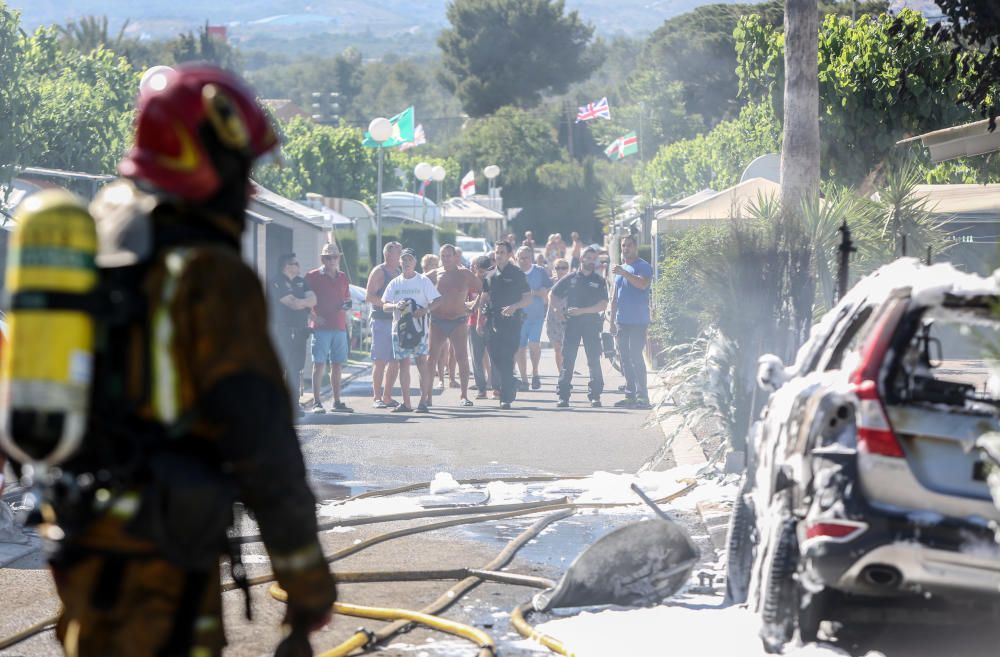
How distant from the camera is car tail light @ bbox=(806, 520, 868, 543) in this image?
561 cm

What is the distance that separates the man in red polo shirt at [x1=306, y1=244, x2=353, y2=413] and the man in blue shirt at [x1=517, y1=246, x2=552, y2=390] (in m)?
3.82

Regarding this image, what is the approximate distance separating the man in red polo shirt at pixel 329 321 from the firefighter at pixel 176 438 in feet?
47.2

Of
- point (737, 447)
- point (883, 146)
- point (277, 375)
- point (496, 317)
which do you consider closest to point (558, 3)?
point (883, 146)

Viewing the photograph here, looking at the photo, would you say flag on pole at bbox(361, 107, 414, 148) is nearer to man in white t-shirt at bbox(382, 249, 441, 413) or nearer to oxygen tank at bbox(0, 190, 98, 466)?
man in white t-shirt at bbox(382, 249, 441, 413)

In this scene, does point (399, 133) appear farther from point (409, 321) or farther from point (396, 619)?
point (396, 619)

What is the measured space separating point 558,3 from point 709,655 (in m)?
117

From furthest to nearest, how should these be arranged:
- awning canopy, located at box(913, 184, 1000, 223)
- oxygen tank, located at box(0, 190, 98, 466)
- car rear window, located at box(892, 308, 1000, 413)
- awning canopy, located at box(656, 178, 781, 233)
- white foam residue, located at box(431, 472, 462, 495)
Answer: awning canopy, located at box(656, 178, 781, 233) → awning canopy, located at box(913, 184, 1000, 223) → white foam residue, located at box(431, 472, 462, 495) → car rear window, located at box(892, 308, 1000, 413) → oxygen tank, located at box(0, 190, 98, 466)

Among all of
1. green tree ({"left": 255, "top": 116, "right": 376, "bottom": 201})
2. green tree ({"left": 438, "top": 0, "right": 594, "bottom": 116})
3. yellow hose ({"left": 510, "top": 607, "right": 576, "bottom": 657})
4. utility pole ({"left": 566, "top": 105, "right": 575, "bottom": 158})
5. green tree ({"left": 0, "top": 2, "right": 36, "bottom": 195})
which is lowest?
yellow hose ({"left": 510, "top": 607, "right": 576, "bottom": 657})

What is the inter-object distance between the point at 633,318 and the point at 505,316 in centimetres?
153

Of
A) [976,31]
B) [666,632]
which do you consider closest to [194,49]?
[976,31]

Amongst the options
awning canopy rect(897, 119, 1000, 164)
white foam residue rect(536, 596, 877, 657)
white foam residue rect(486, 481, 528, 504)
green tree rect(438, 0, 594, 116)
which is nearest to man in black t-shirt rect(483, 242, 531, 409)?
awning canopy rect(897, 119, 1000, 164)

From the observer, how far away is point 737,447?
1118cm

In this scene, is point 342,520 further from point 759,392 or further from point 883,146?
point 883,146

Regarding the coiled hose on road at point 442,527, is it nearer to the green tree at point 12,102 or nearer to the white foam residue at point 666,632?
the white foam residue at point 666,632
